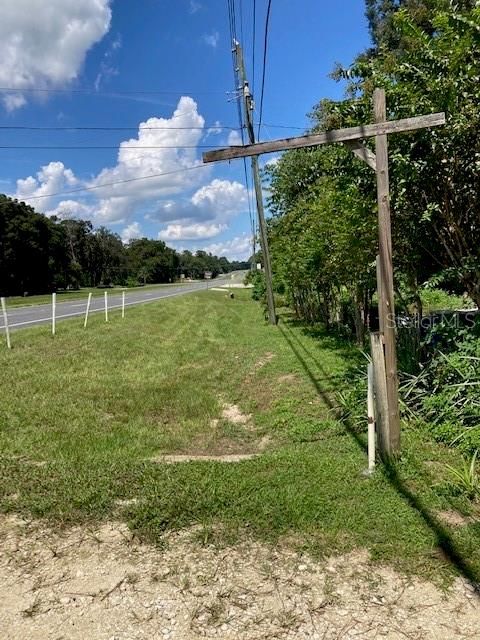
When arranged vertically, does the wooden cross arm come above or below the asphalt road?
above

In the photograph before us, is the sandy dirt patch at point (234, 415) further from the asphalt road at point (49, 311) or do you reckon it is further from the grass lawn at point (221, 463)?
the asphalt road at point (49, 311)

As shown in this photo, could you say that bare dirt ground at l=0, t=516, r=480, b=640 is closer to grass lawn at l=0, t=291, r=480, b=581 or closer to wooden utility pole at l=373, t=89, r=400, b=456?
grass lawn at l=0, t=291, r=480, b=581

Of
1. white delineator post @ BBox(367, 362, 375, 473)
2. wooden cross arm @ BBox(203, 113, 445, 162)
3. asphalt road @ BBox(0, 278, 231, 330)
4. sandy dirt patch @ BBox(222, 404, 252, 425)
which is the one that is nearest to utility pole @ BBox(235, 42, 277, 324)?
asphalt road @ BBox(0, 278, 231, 330)

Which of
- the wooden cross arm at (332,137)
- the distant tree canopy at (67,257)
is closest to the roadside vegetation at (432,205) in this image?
the wooden cross arm at (332,137)

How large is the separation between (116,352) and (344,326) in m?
6.26

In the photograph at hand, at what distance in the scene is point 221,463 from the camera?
13.7 ft

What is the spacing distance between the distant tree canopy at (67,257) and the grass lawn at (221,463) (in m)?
46.3

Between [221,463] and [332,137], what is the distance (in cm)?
294

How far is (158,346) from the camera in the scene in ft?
38.3

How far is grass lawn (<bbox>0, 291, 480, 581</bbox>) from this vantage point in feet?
9.96

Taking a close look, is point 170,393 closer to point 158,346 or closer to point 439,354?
point 439,354

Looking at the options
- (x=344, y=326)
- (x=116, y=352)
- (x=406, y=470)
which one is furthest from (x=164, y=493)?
(x=344, y=326)

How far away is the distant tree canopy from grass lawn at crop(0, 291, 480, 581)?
46.3 meters

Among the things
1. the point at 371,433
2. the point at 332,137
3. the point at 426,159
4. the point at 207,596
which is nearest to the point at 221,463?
the point at 371,433
